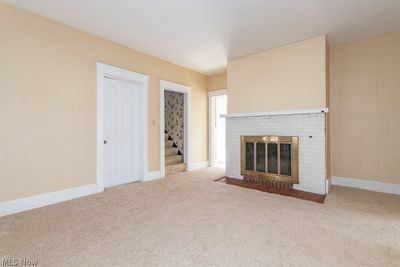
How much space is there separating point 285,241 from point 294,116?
7.67 feet

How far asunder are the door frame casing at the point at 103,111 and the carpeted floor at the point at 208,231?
64cm

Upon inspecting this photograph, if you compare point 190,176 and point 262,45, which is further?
point 190,176

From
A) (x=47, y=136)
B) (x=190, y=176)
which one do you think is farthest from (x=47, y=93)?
(x=190, y=176)

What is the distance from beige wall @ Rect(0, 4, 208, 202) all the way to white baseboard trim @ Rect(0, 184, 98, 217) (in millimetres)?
68

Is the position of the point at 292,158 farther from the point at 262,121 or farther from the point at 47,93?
the point at 47,93

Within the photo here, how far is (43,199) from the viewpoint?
2.81 metres

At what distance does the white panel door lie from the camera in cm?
375

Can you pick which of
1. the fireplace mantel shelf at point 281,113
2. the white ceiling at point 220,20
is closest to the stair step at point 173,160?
the fireplace mantel shelf at point 281,113

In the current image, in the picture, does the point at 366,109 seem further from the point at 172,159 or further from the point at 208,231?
the point at 172,159

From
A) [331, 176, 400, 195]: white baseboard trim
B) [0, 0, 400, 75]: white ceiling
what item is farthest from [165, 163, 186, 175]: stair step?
[331, 176, 400, 195]: white baseboard trim

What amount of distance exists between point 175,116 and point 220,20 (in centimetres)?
335

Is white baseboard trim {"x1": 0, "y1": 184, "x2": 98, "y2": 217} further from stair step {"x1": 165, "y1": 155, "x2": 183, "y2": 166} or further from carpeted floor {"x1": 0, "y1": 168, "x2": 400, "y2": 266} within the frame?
stair step {"x1": 165, "y1": 155, "x2": 183, "y2": 166}

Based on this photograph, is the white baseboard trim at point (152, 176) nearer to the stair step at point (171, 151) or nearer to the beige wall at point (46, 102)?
the stair step at point (171, 151)

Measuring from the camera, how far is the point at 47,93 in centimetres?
289
